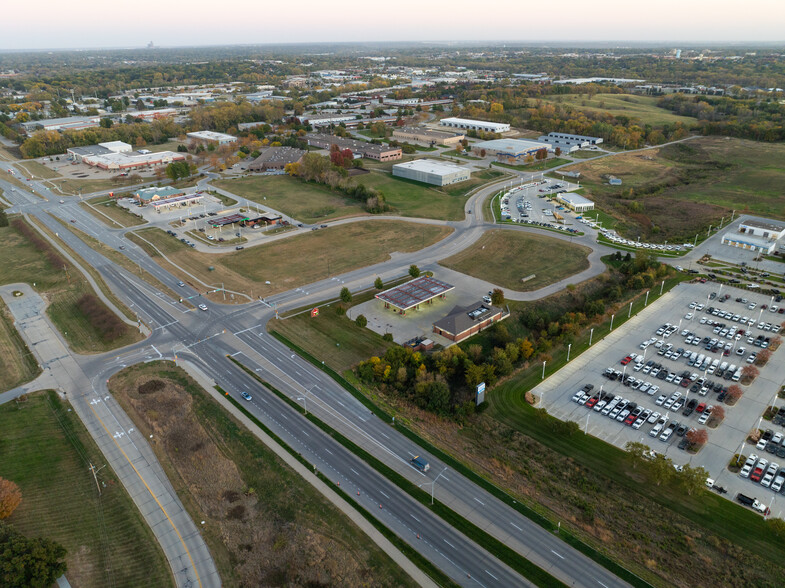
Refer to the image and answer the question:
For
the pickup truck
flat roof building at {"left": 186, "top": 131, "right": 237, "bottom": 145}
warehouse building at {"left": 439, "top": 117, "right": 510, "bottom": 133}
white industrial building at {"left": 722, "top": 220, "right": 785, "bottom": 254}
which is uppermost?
warehouse building at {"left": 439, "top": 117, "right": 510, "bottom": 133}

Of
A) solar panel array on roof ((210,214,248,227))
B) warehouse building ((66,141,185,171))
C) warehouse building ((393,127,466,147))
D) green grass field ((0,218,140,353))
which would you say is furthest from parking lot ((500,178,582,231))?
warehouse building ((66,141,185,171))

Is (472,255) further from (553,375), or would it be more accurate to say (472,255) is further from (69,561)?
(69,561)

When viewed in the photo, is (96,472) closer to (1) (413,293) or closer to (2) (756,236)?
→ (1) (413,293)

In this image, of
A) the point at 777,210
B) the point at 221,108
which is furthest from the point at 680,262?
the point at 221,108

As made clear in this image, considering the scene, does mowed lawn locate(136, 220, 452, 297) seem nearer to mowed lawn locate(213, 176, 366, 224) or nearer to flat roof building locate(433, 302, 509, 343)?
mowed lawn locate(213, 176, 366, 224)

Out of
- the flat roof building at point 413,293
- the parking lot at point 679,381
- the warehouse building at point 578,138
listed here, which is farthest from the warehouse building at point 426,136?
the parking lot at point 679,381
